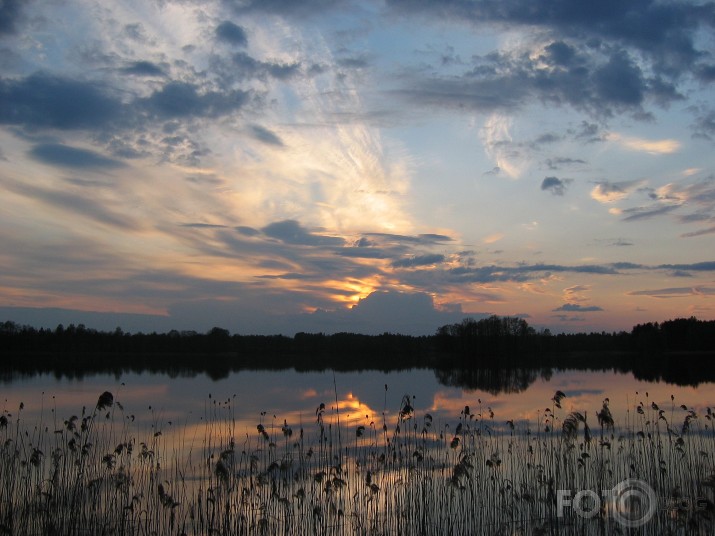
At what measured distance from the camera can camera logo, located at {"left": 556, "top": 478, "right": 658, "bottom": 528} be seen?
9.21 meters

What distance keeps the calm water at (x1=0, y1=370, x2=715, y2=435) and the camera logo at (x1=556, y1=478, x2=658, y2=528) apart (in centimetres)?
515

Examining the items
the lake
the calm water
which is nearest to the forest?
the calm water

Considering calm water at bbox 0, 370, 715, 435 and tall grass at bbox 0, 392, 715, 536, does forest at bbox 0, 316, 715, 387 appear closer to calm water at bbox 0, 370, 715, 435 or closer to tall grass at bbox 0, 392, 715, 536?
calm water at bbox 0, 370, 715, 435

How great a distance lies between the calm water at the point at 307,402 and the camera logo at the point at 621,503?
515 centimetres

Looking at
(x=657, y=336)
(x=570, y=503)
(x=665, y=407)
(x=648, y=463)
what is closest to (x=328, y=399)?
(x=665, y=407)

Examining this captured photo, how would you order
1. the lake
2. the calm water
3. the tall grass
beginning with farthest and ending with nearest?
1. the calm water
2. the lake
3. the tall grass

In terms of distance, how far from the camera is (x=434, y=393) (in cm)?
3612

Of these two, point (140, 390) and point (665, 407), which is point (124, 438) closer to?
point (665, 407)

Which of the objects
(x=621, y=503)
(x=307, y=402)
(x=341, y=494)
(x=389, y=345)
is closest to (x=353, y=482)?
(x=341, y=494)

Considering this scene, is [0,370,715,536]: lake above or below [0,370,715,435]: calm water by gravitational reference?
above

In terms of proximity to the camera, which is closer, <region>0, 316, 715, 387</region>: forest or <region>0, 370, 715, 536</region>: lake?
<region>0, 370, 715, 536</region>: lake

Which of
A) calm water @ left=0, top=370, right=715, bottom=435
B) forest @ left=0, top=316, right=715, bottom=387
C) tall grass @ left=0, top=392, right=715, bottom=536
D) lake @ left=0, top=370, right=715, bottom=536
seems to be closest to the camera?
tall grass @ left=0, top=392, right=715, bottom=536

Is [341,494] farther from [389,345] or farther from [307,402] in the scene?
[389,345]

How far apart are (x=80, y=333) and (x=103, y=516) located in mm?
131352
